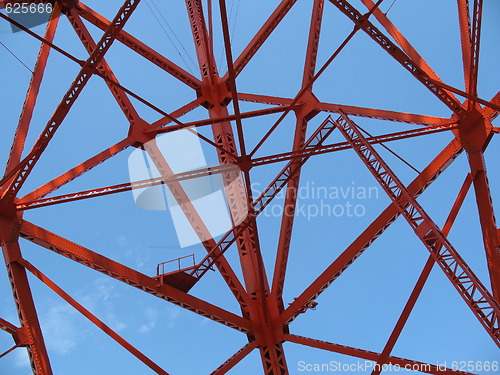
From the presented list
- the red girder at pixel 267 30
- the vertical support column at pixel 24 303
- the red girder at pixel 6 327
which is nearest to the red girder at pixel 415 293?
the red girder at pixel 267 30

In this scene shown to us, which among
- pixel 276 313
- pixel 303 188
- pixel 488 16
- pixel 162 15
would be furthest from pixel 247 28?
pixel 276 313

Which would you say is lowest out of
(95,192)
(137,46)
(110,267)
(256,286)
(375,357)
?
(375,357)

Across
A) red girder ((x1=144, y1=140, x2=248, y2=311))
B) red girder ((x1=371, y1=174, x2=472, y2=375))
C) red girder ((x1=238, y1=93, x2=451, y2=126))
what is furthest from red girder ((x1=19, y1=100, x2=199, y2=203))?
red girder ((x1=371, y1=174, x2=472, y2=375))

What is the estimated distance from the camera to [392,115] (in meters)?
17.2

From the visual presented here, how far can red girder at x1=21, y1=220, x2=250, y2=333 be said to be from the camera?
14.8 m

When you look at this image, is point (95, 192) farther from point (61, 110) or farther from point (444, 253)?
point (444, 253)

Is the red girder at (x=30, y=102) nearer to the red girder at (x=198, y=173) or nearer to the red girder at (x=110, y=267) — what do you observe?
the red girder at (x=198, y=173)

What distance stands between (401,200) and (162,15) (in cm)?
2176

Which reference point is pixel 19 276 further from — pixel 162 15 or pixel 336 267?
pixel 162 15

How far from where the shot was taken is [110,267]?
15.1 metres

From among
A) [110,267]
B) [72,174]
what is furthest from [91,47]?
[110,267]

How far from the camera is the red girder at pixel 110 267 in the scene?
14.8 metres

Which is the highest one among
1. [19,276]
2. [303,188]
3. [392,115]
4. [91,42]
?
[303,188]

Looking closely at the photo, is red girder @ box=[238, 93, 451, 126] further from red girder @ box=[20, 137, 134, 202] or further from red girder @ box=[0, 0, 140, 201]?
red girder @ box=[0, 0, 140, 201]
